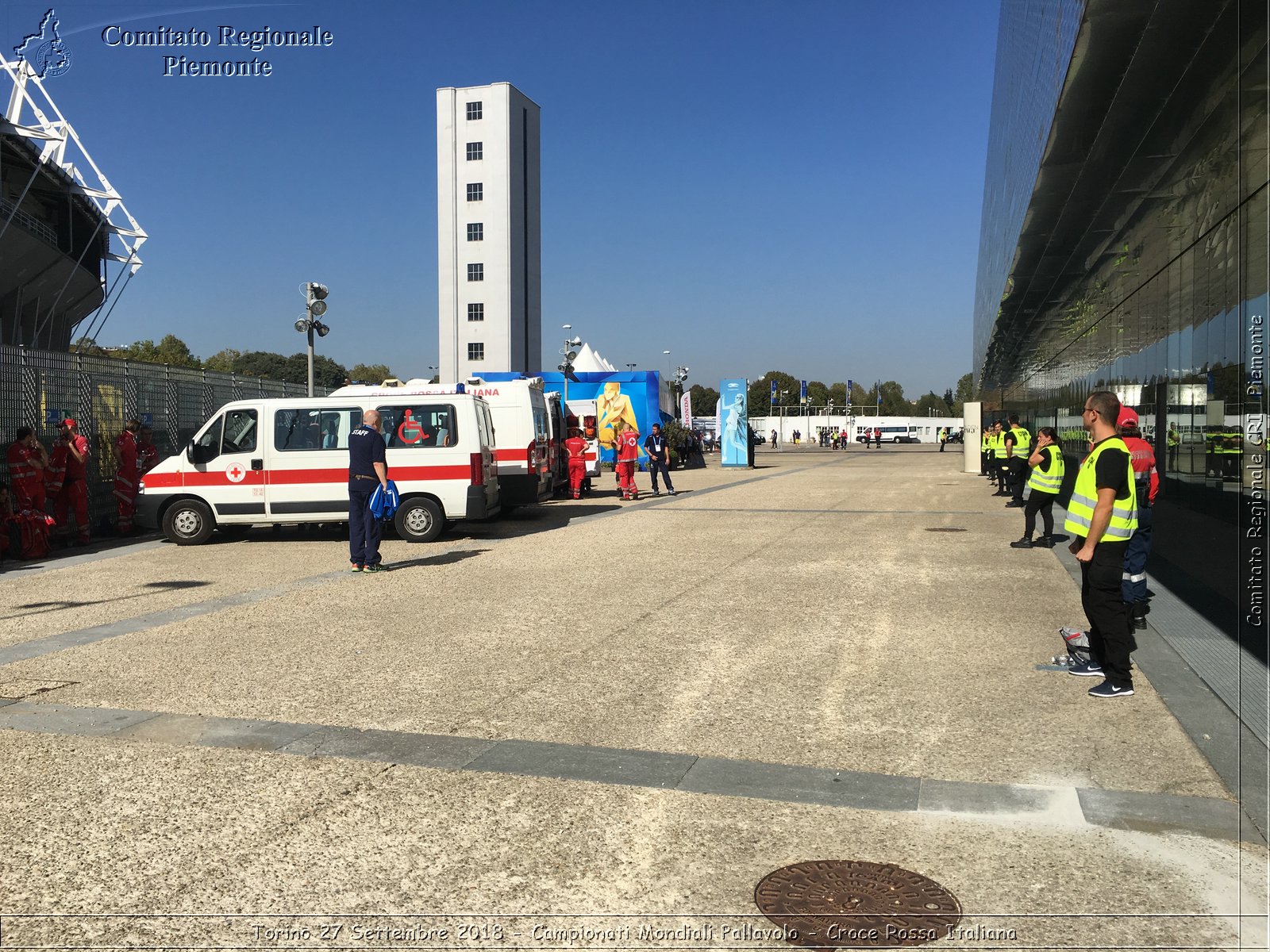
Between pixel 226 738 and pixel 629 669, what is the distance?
8.48ft

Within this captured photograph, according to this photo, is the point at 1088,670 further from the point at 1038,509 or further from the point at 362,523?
the point at 362,523

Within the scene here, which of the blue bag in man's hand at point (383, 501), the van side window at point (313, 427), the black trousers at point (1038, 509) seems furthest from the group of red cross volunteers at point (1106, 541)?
the van side window at point (313, 427)

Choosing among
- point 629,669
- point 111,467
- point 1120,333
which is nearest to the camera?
point 629,669

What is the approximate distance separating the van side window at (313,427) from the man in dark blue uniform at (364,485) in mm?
2982

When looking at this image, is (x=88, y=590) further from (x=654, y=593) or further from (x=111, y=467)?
(x=111, y=467)

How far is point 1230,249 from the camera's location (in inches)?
392

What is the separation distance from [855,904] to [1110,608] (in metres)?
3.44

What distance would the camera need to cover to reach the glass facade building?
732 centimetres

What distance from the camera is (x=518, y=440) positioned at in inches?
706

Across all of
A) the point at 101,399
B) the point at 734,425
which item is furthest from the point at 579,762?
the point at 734,425

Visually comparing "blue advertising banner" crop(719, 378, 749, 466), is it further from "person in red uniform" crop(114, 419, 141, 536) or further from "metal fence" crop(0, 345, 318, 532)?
"person in red uniform" crop(114, 419, 141, 536)

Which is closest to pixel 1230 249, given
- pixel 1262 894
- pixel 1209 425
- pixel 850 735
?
pixel 1209 425

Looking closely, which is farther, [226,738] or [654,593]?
[654,593]

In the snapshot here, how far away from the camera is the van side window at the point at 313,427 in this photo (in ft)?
47.3
